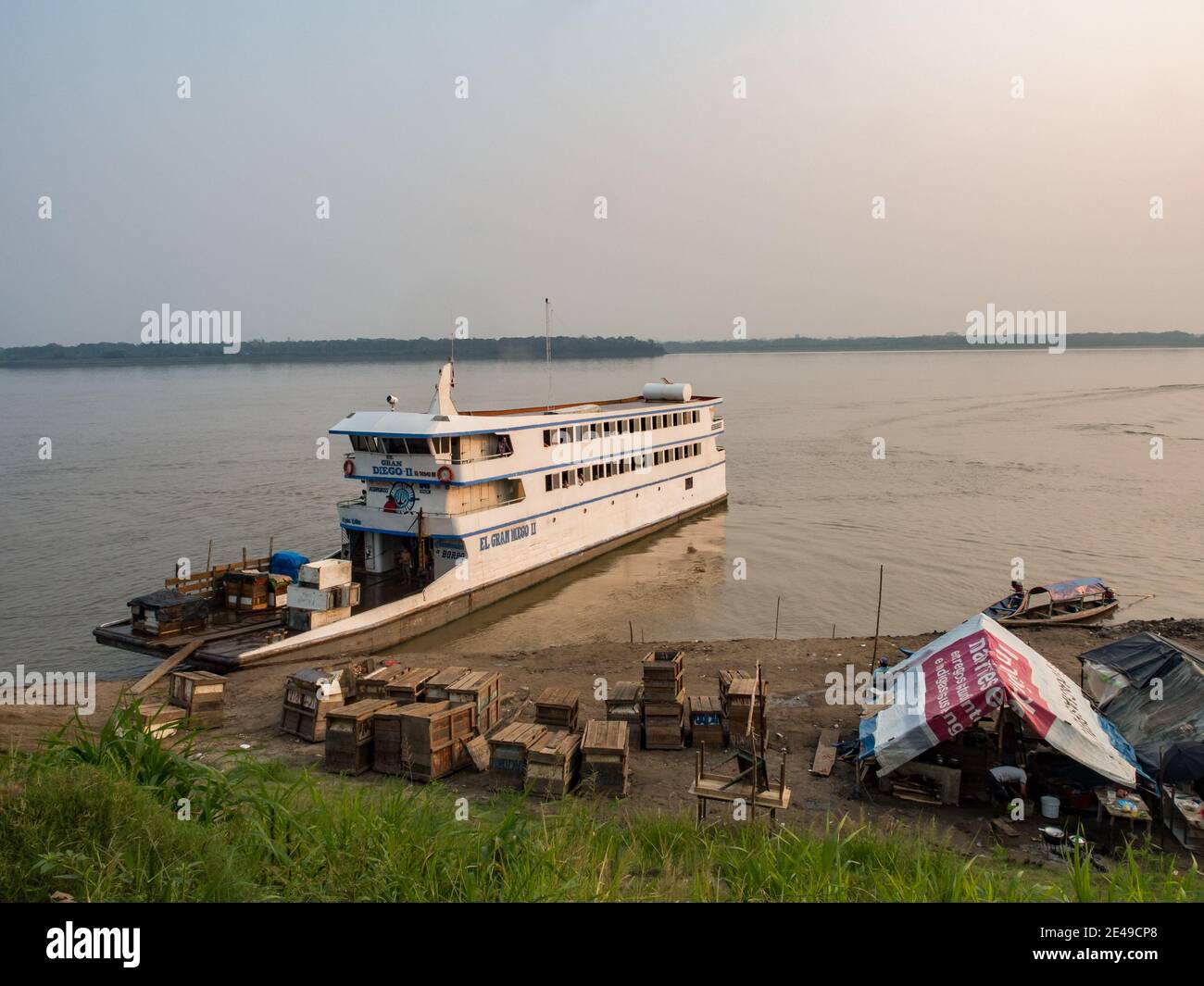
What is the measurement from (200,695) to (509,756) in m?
6.23

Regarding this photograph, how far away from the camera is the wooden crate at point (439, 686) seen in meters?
13.0

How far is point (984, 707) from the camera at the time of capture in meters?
11.3

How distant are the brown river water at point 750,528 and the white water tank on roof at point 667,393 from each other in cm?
590

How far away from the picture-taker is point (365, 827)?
6375 millimetres

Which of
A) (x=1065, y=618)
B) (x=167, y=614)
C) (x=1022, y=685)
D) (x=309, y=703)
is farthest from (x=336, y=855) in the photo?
(x=1065, y=618)

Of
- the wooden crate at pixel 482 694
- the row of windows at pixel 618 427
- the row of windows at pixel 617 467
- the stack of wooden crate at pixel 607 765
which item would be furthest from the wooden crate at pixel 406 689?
the row of windows at pixel 618 427

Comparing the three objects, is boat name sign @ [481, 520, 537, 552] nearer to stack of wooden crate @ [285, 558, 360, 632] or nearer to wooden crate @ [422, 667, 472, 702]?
stack of wooden crate @ [285, 558, 360, 632]

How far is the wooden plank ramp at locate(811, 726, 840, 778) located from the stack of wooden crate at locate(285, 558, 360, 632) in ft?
38.8

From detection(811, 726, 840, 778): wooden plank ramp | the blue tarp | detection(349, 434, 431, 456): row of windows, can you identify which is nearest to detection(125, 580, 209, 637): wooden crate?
the blue tarp

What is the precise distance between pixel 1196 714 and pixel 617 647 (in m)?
11.7

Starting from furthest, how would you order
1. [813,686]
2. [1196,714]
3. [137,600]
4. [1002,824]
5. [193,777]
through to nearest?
[137,600], [813,686], [1196,714], [1002,824], [193,777]

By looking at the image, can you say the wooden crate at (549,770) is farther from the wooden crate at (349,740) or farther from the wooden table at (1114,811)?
the wooden table at (1114,811)
